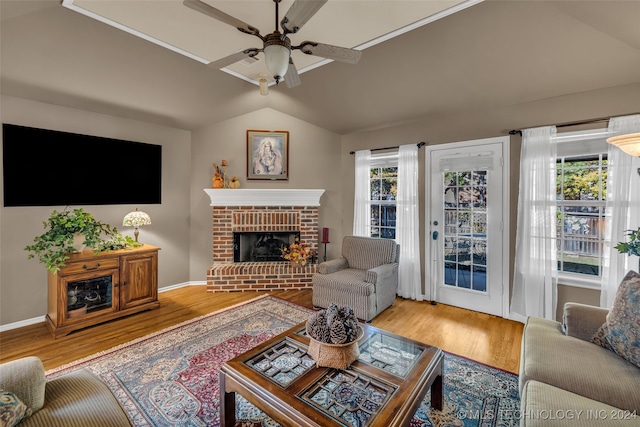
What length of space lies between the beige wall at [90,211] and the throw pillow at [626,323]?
4837 millimetres

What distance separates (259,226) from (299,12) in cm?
341

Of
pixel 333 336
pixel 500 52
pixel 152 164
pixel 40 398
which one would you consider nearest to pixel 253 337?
pixel 333 336

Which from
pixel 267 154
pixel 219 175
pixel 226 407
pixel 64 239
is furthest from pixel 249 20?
pixel 226 407

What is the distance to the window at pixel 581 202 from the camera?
2832 millimetres

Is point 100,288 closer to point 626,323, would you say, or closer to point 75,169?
point 75,169

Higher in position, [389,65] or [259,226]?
[389,65]

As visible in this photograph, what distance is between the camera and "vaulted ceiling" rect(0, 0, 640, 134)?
2.21 metres

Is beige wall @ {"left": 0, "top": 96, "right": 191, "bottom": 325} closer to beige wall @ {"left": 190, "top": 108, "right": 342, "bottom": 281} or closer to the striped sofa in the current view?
beige wall @ {"left": 190, "top": 108, "right": 342, "bottom": 281}

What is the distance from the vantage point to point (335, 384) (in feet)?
4.92

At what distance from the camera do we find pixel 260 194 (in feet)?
14.9

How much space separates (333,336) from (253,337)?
60.5 inches

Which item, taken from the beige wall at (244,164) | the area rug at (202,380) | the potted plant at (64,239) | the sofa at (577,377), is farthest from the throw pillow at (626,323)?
the potted plant at (64,239)

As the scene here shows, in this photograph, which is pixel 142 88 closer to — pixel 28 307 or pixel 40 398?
pixel 28 307

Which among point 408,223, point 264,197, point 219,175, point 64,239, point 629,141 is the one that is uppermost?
point 219,175
